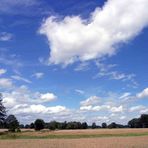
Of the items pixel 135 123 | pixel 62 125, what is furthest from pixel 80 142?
pixel 135 123

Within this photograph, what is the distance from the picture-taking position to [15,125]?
4510 inches

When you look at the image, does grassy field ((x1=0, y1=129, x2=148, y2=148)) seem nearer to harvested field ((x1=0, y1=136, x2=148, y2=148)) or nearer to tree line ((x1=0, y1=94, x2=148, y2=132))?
harvested field ((x1=0, y1=136, x2=148, y2=148))

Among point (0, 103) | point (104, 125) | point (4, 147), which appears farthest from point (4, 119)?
point (4, 147)

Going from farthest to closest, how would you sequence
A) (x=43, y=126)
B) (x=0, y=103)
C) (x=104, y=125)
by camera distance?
1. (x=104, y=125)
2. (x=43, y=126)
3. (x=0, y=103)

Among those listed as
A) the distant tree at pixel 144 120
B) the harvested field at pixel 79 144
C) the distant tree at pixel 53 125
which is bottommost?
the harvested field at pixel 79 144

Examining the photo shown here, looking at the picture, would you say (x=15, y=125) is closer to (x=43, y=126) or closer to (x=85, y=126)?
(x=43, y=126)

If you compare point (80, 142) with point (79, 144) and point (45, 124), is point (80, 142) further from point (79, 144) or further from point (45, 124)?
point (45, 124)

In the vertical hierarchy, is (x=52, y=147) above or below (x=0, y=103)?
below

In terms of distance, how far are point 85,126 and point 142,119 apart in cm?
2263

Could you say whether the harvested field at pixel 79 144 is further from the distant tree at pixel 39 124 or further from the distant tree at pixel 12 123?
the distant tree at pixel 39 124

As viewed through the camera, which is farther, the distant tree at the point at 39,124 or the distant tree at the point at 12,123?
the distant tree at the point at 39,124

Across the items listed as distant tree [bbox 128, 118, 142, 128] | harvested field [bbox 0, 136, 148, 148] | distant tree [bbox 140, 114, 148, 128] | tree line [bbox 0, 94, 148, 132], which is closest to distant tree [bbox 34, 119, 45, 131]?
tree line [bbox 0, 94, 148, 132]

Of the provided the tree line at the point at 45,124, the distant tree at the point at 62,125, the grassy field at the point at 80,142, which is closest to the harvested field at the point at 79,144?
the grassy field at the point at 80,142

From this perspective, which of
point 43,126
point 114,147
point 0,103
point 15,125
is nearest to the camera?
point 114,147
